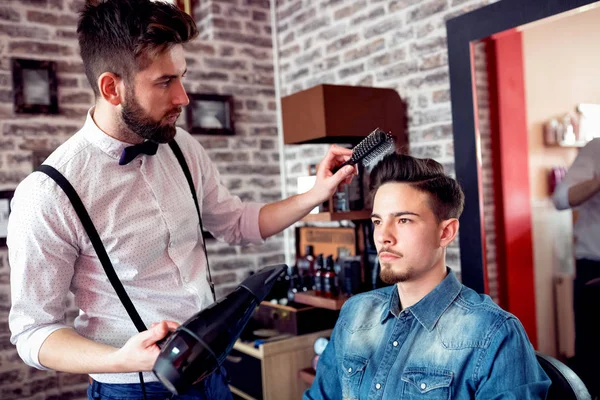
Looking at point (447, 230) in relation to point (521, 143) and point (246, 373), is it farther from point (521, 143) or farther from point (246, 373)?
point (246, 373)

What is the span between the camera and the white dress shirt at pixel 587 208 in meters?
1.98

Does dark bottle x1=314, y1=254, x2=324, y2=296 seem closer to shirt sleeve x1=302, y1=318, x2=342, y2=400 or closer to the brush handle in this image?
shirt sleeve x1=302, y1=318, x2=342, y2=400

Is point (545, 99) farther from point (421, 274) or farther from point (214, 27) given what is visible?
point (214, 27)

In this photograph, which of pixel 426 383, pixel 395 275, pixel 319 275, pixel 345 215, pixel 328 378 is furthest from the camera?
pixel 319 275

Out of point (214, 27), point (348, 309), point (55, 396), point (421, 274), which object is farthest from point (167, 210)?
point (214, 27)

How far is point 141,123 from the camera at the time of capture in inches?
57.9

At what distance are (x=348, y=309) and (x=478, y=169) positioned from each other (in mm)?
975

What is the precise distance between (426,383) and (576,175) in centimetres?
109

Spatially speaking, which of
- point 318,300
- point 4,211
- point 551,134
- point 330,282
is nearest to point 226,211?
point 318,300

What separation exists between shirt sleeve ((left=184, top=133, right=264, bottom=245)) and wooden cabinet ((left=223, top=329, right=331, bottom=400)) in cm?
94

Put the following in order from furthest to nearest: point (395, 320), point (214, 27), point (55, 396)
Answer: point (214, 27)
point (55, 396)
point (395, 320)

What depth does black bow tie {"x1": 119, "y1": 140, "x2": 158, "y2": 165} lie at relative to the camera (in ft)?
4.98

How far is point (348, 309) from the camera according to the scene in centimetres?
173

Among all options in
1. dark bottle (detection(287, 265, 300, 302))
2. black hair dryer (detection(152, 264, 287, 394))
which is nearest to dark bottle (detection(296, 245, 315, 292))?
dark bottle (detection(287, 265, 300, 302))
